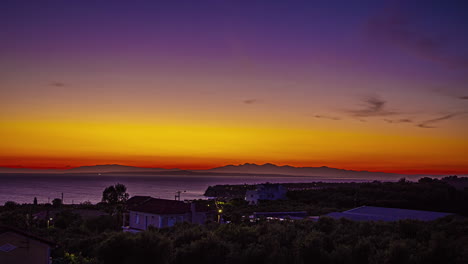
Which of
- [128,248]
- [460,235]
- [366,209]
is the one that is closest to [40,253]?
[128,248]

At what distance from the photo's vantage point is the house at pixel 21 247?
14523mm

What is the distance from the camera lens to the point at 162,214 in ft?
104

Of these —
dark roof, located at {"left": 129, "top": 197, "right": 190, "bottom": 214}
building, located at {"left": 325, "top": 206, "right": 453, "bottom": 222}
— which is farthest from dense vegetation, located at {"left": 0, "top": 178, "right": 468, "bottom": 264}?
dark roof, located at {"left": 129, "top": 197, "right": 190, "bottom": 214}

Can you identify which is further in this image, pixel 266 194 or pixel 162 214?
pixel 266 194

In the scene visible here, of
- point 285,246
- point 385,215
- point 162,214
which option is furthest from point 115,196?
point 285,246

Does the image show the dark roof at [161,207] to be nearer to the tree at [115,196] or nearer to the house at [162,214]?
the house at [162,214]

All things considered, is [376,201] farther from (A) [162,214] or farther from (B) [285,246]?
(B) [285,246]

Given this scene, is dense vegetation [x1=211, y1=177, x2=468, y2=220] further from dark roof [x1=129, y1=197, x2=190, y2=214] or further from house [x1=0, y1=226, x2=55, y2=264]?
house [x1=0, y1=226, x2=55, y2=264]

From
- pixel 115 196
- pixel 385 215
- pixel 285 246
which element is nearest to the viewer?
pixel 285 246

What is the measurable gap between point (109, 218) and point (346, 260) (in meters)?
25.7

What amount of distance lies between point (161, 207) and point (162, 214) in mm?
1602

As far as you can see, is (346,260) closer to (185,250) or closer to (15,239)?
(185,250)

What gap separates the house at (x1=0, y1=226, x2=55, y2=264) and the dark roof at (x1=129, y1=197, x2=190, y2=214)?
17079 millimetres

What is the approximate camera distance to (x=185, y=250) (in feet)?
55.5
